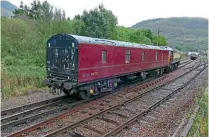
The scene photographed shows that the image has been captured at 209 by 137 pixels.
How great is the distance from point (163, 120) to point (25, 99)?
23.3ft

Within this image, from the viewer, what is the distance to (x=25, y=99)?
12805 millimetres

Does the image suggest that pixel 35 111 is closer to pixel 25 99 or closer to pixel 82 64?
pixel 25 99

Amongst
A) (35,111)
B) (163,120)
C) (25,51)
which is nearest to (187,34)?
(25,51)

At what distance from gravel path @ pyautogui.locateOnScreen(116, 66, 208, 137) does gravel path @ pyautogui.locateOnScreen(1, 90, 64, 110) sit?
18.5 ft

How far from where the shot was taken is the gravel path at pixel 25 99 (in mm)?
11617

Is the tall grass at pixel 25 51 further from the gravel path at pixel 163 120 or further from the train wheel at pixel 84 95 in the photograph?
the gravel path at pixel 163 120

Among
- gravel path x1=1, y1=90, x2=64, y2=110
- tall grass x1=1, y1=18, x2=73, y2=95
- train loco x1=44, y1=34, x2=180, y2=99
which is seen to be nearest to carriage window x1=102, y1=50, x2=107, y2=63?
train loco x1=44, y1=34, x2=180, y2=99

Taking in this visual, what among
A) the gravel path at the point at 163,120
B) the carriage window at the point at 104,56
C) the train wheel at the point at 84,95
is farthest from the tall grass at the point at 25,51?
the gravel path at the point at 163,120

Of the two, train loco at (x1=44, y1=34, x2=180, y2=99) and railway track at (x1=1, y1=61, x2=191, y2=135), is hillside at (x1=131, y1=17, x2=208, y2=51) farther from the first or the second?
railway track at (x1=1, y1=61, x2=191, y2=135)

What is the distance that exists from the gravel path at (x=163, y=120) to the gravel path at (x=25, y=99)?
5.65 m

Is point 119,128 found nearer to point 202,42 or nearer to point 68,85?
point 68,85

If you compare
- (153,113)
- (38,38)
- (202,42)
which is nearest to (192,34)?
(202,42)

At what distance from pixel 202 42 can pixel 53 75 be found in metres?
120

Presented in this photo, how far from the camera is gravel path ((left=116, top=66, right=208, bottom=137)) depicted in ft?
29.1
